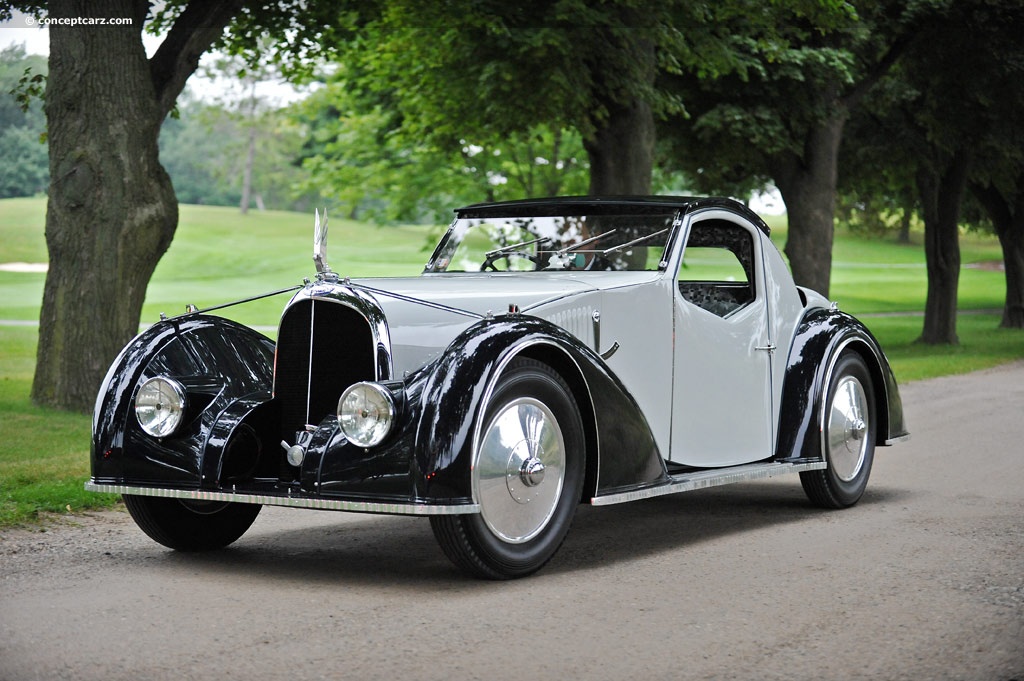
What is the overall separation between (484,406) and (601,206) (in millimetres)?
2422

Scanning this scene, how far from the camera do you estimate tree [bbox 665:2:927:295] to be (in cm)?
2011

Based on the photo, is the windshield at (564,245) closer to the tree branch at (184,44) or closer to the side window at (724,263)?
the side window at (724,263)

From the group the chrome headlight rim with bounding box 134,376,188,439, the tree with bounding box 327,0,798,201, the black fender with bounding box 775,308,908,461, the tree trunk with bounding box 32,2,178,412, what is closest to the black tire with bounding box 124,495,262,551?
the chrome headlight rim with bounding box 134,376,188,439

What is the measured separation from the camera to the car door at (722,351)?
22.8 ft

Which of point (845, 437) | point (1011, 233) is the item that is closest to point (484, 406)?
point (845, 437)

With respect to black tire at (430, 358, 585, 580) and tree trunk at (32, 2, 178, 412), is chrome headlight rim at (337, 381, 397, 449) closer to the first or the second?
black tire at (430, 358, 585, 580)

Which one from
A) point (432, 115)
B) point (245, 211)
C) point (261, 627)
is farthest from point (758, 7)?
point (245, 211)

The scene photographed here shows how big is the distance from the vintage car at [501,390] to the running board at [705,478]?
0.02 m

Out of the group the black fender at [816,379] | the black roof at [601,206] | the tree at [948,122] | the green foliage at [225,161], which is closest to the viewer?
the black roof at [601,206]

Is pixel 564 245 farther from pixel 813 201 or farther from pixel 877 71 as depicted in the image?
pixel 877 71

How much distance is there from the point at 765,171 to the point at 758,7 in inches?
325

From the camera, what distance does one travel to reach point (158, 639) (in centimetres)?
470

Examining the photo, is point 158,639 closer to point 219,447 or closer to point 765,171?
point 219,447

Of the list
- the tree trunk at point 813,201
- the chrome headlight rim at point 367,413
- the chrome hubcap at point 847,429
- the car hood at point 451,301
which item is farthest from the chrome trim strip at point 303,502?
the tree trunk at point 813,201
